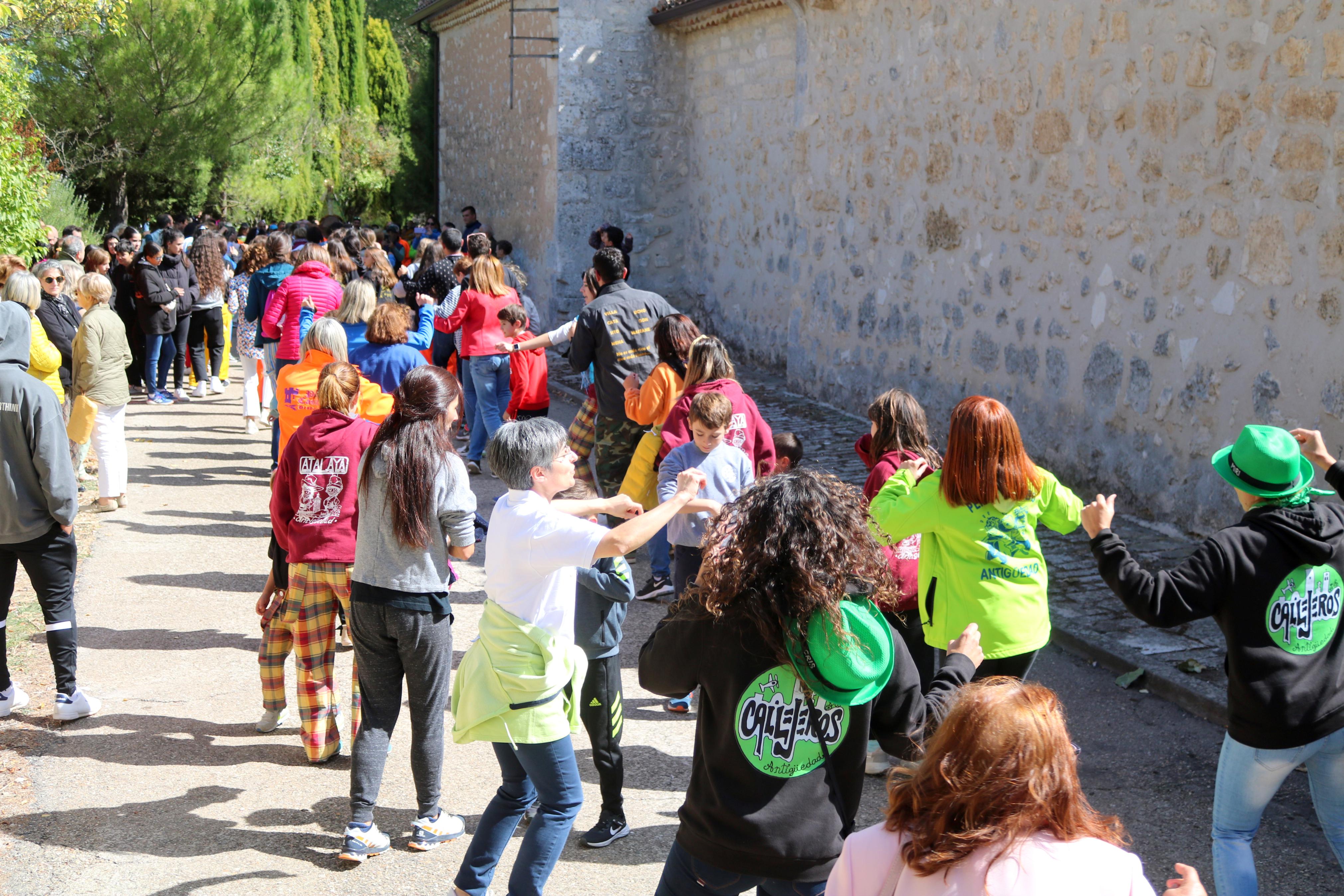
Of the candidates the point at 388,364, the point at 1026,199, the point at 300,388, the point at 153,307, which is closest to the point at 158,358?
the point at 153,307

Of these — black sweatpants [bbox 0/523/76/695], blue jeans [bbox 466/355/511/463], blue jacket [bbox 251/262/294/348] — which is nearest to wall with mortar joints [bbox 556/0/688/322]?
blue jacket [bbox 251/262/294/348]

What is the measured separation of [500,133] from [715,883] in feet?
60.5

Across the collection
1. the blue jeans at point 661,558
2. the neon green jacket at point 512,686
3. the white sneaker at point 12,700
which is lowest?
the white sneaker at point 12,700

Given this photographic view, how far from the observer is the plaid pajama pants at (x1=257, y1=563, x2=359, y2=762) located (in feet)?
14.4

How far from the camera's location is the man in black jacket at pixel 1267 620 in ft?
9.91

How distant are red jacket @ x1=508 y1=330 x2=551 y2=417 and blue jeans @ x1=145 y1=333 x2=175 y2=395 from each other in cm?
589

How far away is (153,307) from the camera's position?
11.9 metres

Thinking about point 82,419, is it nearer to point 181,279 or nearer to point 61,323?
point 61,323

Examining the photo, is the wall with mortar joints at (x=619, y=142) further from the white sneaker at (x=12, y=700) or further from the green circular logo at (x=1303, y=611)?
the green circular logo at (x=1303, y=611)

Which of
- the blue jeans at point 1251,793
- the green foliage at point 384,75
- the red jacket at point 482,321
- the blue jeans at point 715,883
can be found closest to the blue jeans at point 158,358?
the red jacket at point 482,321

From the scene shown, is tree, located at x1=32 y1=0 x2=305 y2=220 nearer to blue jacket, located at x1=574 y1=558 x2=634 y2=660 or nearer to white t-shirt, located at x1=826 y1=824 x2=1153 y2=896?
blue jacket, located at x1=574 y1=558 x2=634 y2=660

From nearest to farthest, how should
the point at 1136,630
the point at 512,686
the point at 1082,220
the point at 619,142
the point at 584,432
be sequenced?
the point at 512,686 < the point at 1136,630 < the point at 584,432 < the point at 1082,220 < the point at 619,142

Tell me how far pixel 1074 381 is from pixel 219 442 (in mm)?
7644

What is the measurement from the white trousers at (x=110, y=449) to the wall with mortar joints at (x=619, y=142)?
340 inches
